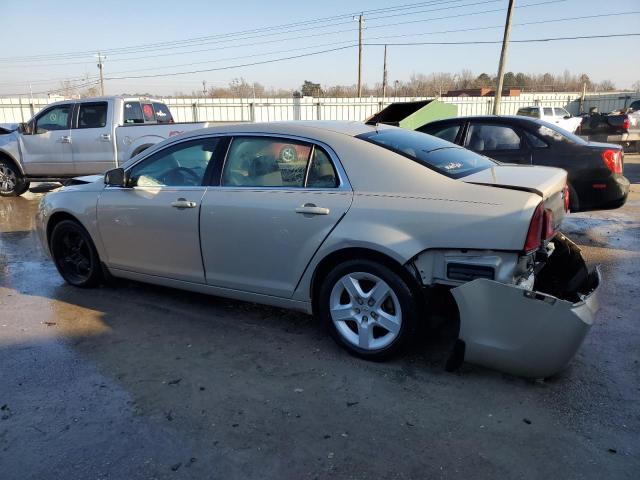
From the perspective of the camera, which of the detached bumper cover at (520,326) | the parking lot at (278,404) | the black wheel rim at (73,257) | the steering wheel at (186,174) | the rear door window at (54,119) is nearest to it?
the parking lot at (278,404)

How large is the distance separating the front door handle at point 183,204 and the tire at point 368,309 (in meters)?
1.26

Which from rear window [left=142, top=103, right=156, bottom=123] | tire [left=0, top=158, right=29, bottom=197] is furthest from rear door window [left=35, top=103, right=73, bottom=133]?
rear window [left=142, top=103, right=156, bottom=123]

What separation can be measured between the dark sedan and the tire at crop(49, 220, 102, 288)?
15.9 feet

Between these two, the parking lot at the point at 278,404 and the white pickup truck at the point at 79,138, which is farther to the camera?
the white pickup truck at the point at 79,138

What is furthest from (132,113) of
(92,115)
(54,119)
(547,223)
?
(547,223)

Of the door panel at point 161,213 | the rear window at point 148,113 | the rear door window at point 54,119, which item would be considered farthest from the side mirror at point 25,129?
the door panel at point 161,213

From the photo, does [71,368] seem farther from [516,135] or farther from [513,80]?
[513,80]

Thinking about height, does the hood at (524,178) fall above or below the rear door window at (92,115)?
below

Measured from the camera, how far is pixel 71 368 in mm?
3512

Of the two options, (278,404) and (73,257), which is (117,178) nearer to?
(73,257)

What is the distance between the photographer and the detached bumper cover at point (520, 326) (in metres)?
2.84

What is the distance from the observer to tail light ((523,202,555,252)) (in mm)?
2924

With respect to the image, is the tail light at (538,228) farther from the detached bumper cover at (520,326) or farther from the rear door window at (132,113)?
the rear door window at (132,113)

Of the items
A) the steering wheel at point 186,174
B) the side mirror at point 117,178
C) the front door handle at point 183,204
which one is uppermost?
the steering wheel at point 186,174
